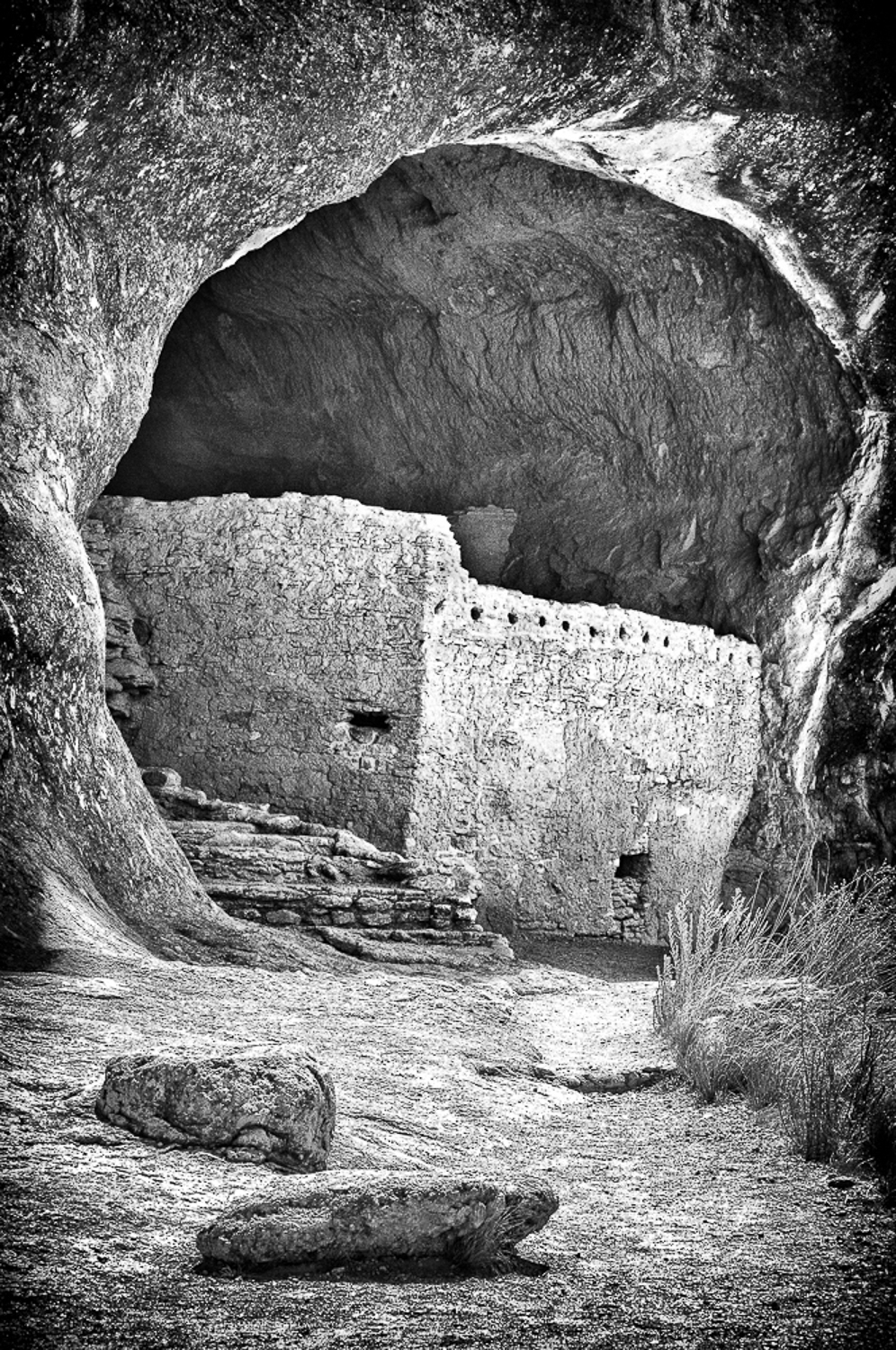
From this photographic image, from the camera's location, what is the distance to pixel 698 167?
10.7 m

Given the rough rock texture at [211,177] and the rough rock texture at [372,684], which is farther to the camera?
the rough rock texture at [372,684]

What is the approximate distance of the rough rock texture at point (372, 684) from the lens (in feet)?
34.4

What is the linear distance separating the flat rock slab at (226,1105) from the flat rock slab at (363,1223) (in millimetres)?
377

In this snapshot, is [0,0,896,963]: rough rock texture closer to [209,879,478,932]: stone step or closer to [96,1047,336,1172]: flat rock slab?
[209,879,478,932]: stone step

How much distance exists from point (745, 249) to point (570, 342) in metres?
1.84

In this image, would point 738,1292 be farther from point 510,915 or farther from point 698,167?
point 698,167

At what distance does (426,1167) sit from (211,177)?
613 centimetres

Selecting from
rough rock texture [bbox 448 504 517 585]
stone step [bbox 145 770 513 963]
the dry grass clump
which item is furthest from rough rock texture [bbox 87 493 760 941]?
the dry grass clump

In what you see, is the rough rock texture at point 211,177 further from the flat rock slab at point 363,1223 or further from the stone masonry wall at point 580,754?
the flat rock slab at point 363,1223

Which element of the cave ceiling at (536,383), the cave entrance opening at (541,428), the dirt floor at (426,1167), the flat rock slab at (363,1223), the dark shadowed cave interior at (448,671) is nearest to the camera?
the dirt floor at (426,1167)

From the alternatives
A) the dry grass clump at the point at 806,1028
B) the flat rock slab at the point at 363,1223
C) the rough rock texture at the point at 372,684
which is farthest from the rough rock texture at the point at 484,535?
the flat rock slab at the point at 363,1223

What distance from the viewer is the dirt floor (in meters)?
3.00

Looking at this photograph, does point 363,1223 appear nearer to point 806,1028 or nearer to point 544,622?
point 806,1028

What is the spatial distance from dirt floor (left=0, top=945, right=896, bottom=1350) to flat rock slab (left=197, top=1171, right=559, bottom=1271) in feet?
0.18
